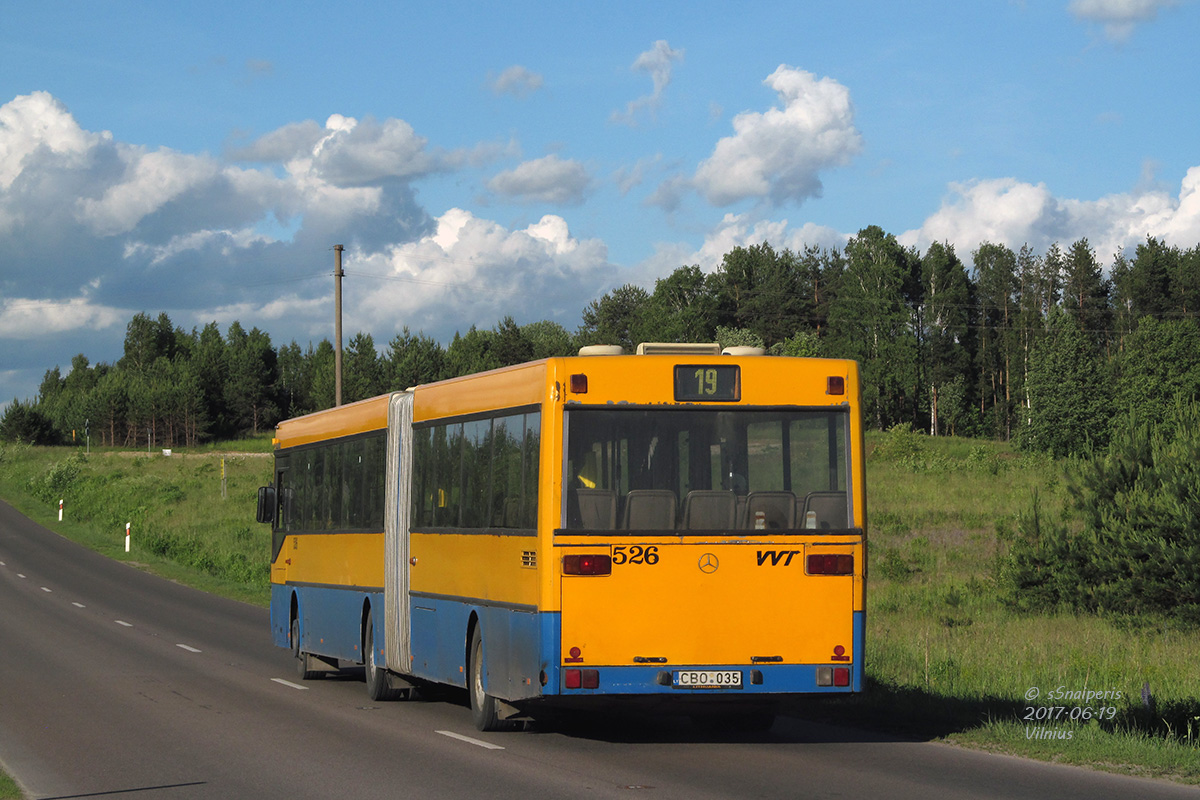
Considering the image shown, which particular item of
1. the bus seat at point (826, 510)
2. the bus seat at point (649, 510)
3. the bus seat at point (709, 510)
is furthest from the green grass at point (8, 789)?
the bus seat at point (826, 510)

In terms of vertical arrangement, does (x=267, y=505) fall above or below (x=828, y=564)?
above

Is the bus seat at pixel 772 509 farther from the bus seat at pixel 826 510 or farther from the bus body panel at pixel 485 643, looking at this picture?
the bus body panel at pixel 485 643

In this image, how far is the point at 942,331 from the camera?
4609 inches

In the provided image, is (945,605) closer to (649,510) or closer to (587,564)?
(649,510)

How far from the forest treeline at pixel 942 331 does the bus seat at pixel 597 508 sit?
9238 centimetres

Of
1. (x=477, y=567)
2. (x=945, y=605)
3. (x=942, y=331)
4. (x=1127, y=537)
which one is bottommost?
(x=945, y=605)

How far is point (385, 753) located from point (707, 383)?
403cm

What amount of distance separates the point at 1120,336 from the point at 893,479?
186ft

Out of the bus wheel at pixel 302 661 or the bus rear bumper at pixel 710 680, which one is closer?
the bus rear bumper at pixel 710 680

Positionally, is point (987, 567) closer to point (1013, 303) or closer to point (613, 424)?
point (613, 424)

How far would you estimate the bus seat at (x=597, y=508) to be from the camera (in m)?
11.0

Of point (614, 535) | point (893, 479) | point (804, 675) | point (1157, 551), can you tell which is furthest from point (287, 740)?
point (893, 479)

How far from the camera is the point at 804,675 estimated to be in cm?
1109

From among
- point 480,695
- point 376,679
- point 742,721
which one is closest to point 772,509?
point 742,721
